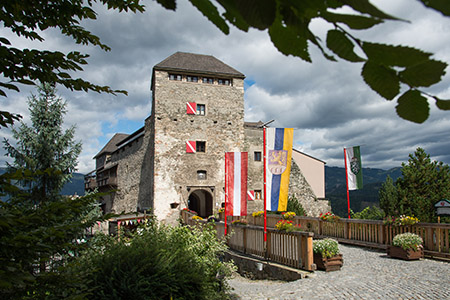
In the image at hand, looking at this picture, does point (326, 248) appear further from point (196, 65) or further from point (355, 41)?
point (196, 65)

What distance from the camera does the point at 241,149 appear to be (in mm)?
18953

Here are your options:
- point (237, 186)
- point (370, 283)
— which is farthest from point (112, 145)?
point (370, 283)

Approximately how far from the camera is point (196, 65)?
19.1 metres

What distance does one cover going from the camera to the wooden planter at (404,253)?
7.00 metres

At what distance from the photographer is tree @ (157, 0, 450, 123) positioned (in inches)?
21.9

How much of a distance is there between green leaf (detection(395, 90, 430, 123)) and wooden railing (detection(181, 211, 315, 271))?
5.89 metres

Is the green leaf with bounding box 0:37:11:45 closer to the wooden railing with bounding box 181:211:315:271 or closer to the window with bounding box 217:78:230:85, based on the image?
the wooden railing with bounding box 181:211:315:271

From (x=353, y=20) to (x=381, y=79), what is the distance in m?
0.14

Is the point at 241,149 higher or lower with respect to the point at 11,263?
higher

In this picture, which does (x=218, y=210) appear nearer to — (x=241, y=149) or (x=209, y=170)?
(x=209, y=170)

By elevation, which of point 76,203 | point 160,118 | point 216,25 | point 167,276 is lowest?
point 167,276

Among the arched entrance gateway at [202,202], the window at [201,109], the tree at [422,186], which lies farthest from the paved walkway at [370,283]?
the window at [201,109]

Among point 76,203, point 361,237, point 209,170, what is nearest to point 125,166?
point 209,170

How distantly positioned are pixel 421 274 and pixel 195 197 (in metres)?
18.2
